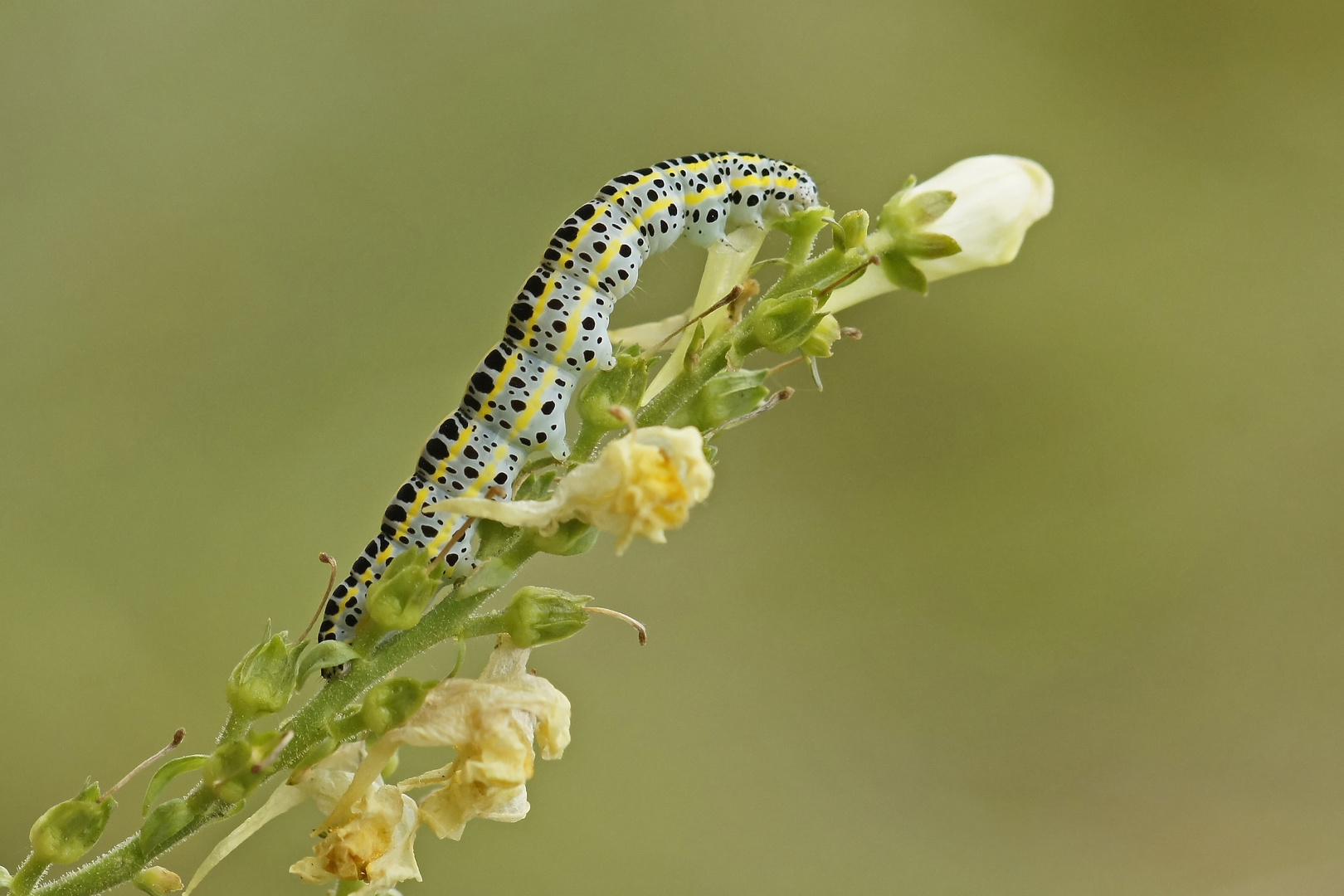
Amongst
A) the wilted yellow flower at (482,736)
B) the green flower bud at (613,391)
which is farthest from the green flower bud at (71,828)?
the green flower bud at (613,391)

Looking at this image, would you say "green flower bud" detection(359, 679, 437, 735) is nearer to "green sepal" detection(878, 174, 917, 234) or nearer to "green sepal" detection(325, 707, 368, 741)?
"green sepal" detection(325, 707, 368, 741)

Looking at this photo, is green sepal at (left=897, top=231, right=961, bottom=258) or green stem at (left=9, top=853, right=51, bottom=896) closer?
green stem at (left=9, top=853, right=51, bottom=896)

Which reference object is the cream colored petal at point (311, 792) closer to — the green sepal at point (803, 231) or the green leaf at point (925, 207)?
the green sepal at point (803, 231)

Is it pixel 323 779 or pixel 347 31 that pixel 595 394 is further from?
pixel 347 31

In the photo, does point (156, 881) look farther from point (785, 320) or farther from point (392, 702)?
point (785, 320)

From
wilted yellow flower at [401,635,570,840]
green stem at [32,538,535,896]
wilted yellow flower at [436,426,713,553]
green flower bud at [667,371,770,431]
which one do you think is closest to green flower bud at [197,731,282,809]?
green stem at [32,538,535,896]

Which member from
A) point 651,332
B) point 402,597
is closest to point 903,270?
point 651,332

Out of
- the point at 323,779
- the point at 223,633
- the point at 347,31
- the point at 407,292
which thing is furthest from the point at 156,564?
the point at 323,779
